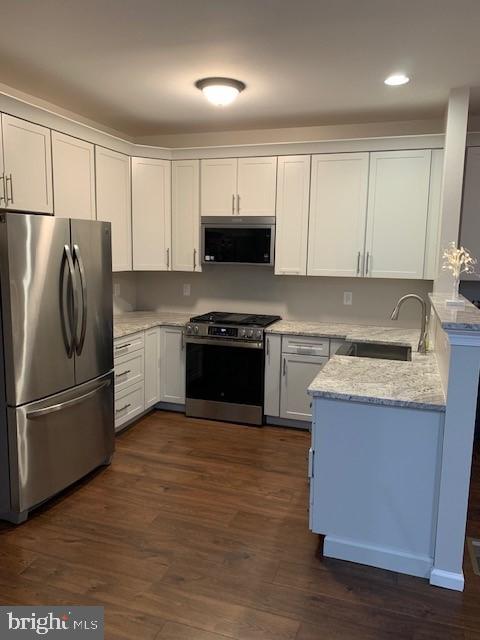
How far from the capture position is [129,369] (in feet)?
12.7

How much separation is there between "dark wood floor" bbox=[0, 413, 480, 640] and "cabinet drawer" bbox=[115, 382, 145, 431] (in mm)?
545

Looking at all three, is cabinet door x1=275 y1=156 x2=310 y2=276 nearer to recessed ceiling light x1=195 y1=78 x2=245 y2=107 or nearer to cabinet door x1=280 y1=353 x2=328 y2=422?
cabinet door x1=280 y1=353 x2=328 y2=422

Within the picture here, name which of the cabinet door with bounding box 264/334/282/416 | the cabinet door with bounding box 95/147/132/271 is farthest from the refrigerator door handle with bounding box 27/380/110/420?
the cabinet door with bounding box 264/334/282/416

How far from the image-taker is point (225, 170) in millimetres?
4242

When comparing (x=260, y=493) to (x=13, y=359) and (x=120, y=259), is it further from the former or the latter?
(x=120, y=259)

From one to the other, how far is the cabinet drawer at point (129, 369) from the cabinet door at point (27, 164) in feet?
4.10

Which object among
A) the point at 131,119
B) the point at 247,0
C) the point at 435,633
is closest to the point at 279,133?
the point at 131,119

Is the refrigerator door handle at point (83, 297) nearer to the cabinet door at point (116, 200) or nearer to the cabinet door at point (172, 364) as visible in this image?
the cabinet door at point (116, 200)

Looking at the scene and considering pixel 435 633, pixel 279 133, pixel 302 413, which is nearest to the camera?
pixel 435 633

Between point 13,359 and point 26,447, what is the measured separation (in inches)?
19.9

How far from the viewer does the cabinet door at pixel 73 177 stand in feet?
11.0

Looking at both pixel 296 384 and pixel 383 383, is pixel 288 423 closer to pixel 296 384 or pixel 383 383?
pixel 296 384

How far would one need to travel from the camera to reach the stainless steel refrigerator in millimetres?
2486

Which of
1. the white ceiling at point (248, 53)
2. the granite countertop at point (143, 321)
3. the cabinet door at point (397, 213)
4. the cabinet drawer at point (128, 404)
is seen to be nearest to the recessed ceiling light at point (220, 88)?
the white ceiling at point (248, 53)
